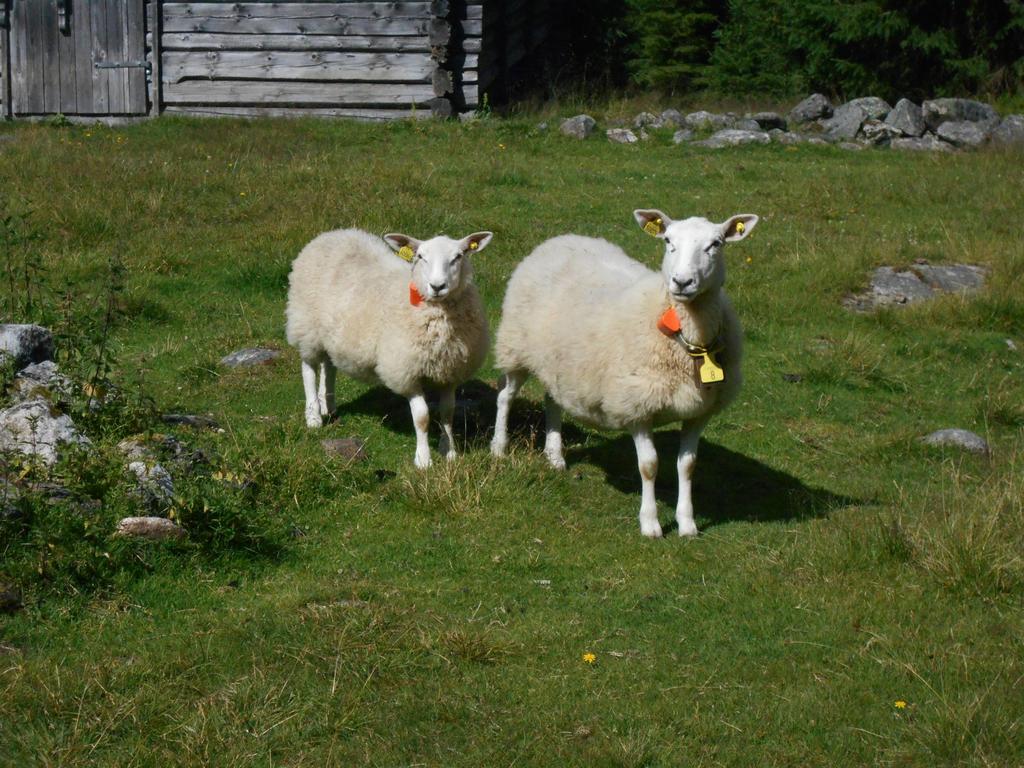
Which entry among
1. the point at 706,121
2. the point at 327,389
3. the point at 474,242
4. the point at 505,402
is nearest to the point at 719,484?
the point at 505,402

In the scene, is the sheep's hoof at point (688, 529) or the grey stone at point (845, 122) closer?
the sheep's hoof at point (688, 529)

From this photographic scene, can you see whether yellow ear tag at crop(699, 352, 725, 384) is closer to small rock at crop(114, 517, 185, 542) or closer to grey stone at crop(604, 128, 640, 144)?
small rock at crop(114, 517, 185, 542)

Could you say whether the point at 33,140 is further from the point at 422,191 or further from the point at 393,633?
the point at 393,633

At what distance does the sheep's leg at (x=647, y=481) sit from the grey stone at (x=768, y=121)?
42.3 ft

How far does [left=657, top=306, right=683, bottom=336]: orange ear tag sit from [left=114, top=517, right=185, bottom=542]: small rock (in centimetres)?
274

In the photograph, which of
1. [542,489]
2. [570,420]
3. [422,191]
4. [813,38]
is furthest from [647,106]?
[542,489]

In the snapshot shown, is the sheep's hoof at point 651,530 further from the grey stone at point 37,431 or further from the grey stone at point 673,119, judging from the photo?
the grey stone at point 673,119

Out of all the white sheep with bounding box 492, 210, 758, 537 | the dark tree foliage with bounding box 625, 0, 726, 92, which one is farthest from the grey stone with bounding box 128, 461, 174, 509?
the dark tree foliage with bounding box 625, 0, 726, 92

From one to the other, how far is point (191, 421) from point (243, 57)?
1293 cm

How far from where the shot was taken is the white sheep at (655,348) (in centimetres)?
677

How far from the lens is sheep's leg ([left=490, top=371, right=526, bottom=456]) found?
8.22 metres

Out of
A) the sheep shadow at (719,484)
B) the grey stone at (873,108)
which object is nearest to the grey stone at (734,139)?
the grey stone at (873,108)

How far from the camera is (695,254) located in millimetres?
6633

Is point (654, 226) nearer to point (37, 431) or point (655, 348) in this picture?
point (655, 348)
